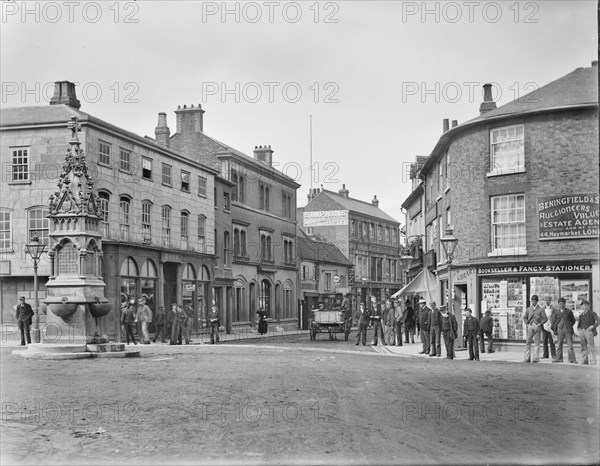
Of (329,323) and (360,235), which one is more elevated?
(360,235)

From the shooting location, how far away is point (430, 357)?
2184cm

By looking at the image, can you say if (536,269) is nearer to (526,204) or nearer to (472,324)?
(526,204)

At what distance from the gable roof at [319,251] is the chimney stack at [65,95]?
101ft

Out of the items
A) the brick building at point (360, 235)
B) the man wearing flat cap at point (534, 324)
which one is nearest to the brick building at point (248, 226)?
the man wearing flat cap at point (534, 324)

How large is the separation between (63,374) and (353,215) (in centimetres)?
6110

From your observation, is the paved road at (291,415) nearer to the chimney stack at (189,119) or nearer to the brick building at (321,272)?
the chimney stack at (189,119)

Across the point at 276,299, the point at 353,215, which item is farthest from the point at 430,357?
the point at 353,215

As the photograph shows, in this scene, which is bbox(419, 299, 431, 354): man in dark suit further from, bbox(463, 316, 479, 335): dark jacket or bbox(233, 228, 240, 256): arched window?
bbox(233, 228, 240, 256): arched window

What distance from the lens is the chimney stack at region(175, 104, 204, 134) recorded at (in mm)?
35094

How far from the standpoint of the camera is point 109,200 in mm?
23359

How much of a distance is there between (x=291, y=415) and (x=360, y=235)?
6551cm

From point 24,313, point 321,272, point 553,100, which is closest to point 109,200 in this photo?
point 24,313

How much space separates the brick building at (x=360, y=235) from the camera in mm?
73250

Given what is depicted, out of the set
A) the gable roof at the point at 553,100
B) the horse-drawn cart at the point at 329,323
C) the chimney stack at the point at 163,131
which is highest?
the chimney stack at the point at 163,131
